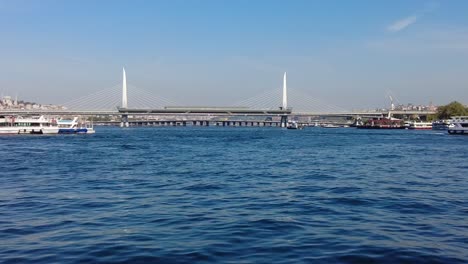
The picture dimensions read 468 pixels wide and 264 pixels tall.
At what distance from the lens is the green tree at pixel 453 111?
11162 centimetres

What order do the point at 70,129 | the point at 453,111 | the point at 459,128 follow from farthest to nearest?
the point at 453,111 < the point at 459,128 < the point at 70,129

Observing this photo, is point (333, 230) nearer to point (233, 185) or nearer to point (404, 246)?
point (404, 246)

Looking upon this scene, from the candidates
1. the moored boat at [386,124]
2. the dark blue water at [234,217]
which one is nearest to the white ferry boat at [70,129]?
the dark blue water at [234,217]

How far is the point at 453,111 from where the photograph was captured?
113375mm

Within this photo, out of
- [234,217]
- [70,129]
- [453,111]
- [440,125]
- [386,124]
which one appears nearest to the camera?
[234,217]

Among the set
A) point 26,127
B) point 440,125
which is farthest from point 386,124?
point 26,127

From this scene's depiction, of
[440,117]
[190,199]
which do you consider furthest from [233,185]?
[440,117]

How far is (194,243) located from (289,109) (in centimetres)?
11203

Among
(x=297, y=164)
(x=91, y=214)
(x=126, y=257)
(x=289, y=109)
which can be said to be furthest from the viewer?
(x=289, y=109)

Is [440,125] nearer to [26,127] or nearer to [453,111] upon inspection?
[453,111]

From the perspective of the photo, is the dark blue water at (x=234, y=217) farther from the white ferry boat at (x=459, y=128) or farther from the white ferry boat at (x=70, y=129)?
the white ferry boat at (x=459, y=128)

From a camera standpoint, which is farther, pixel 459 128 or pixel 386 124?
pixel 386 124

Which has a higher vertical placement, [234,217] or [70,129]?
[70,129]

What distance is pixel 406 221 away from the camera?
933 cm
